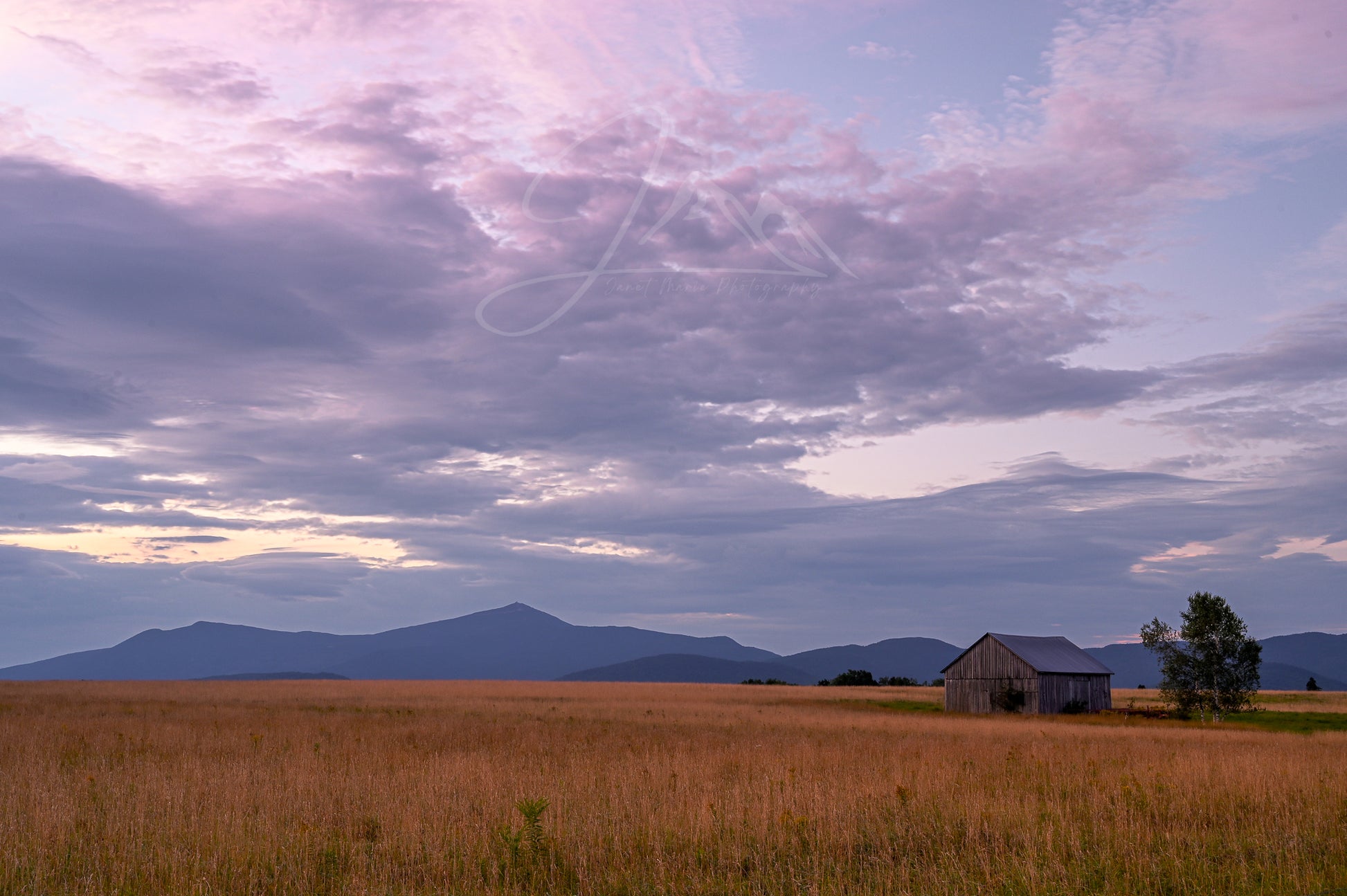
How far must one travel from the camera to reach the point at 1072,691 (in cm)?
7025

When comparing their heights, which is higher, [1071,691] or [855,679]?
[1071,691]

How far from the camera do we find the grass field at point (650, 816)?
11.7m

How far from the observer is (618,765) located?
21422mm

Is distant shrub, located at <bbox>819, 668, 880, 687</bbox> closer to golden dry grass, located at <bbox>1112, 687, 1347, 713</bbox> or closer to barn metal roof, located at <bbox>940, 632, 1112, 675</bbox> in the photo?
golden dry grass, located at <bbox>1112, 687, 1347, 713</bbox>

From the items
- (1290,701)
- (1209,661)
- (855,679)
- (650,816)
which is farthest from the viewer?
(855,679)

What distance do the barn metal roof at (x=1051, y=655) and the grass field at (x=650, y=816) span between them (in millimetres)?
39879

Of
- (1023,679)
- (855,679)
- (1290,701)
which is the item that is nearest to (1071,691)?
(1023,679)

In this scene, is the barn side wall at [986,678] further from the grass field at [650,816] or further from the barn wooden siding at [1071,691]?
the grass field at [650,816]

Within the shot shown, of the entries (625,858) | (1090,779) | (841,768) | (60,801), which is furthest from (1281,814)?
(60,801)

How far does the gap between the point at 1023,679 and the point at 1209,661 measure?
11823 millimetres

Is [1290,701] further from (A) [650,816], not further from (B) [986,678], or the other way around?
(A) [650,816]

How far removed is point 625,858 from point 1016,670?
205 feet

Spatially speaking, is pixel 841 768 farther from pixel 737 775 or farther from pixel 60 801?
pixel 60 801

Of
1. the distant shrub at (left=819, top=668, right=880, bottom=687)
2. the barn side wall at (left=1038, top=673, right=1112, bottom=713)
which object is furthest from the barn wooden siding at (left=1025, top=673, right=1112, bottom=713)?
the distant shrub at (left=819, top=668, right=880, bottom=687)
